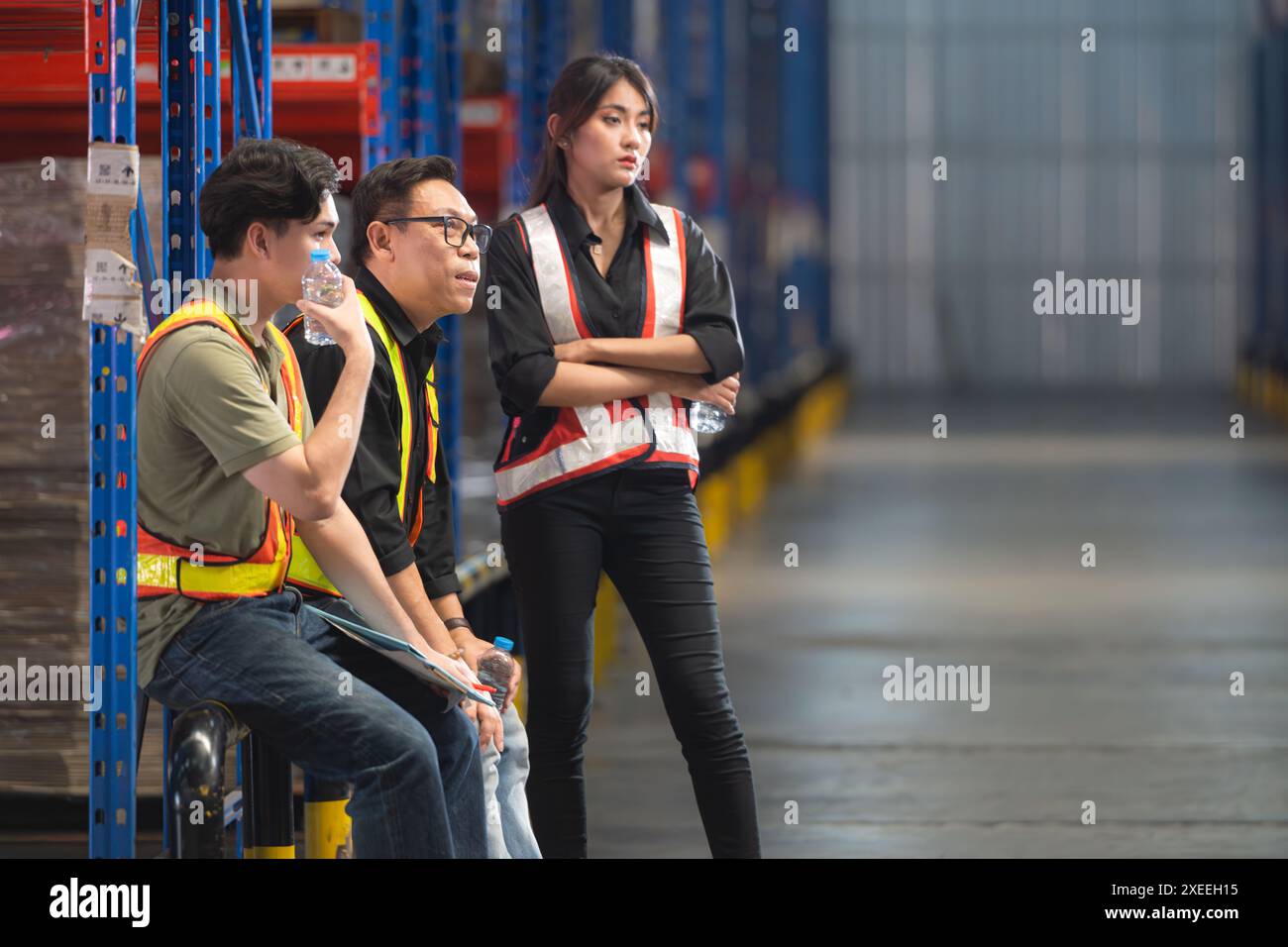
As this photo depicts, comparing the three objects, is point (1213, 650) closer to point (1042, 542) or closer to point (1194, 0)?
point (1042, 542)

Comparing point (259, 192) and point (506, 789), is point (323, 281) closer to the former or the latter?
point (259, 192)

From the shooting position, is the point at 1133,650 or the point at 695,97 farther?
the point at 695,97

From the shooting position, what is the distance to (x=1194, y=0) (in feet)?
151

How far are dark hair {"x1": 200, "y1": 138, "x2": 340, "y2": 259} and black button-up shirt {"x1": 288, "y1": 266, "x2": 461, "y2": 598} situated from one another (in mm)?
284

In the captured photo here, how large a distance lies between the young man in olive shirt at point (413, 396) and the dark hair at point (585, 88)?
36 cm

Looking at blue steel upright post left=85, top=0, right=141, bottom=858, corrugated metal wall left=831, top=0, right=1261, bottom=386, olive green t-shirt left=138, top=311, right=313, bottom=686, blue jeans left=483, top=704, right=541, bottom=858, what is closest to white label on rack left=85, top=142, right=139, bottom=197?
blue steel upright post left=85, top=0, right=141, bottom=858

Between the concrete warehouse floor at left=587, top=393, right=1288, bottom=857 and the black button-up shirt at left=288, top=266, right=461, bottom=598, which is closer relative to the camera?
the black button-up shirt at left=288, top=266, right=461, bottom=598

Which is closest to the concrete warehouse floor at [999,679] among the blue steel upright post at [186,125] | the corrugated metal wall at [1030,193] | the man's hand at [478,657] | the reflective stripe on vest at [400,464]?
the man's hand at [478,657]

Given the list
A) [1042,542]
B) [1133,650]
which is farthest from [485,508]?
[1133,650]

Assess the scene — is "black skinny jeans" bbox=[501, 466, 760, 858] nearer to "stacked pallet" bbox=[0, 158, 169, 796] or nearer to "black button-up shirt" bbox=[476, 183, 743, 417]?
"black button-up shirt" bbox=[476, 183, 743, 417]

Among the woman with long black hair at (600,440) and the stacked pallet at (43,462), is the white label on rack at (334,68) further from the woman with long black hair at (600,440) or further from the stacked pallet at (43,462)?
the woman with long black hair at (600,440)

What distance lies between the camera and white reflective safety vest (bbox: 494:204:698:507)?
4605 millimetres

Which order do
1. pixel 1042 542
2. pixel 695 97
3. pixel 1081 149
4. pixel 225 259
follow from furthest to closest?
pixel 1081 149, pixel 695 97, pixel 1042 542, pixel 225 259
